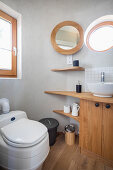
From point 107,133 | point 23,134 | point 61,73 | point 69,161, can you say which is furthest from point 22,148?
point 61,73

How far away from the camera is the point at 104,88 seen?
31.5 inches


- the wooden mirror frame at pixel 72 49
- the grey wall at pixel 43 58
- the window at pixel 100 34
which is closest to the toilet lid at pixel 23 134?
the grey wall at pixel 43 58

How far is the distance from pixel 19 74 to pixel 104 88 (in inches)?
49.5

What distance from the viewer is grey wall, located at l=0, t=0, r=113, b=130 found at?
1221mm

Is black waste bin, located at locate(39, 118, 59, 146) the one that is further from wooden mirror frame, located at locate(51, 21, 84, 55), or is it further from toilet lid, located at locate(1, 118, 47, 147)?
wooden mirror frame, located at locate(51, 21, 84, 55)

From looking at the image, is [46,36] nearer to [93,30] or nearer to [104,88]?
[93,30]

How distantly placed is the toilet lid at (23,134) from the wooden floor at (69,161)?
48cm

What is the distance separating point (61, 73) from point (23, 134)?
1011mm

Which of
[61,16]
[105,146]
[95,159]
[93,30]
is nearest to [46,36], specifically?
[61,16]

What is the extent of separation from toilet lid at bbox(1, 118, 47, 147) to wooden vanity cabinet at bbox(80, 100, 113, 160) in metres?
0.52

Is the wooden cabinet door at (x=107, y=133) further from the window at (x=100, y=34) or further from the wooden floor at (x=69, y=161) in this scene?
the window at (x=100, y=34)

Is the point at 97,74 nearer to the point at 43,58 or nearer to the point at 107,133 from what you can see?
the point at 107,133

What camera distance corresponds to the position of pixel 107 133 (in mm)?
819

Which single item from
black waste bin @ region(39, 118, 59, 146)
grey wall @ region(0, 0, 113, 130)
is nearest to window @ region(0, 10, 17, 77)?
grey wall @ region(0, 0, 113, 130)
